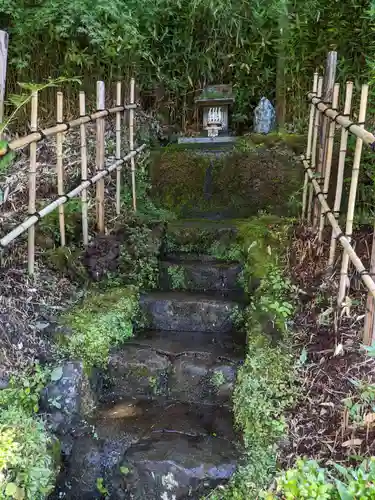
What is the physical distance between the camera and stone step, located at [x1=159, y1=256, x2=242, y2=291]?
14.9 ft

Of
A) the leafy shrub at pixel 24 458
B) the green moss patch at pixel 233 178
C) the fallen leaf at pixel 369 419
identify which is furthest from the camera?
the green moss patch at pixel 233 178

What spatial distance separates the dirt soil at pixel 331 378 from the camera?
2672 mm

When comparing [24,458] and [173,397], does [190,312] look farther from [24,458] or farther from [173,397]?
[24,458]

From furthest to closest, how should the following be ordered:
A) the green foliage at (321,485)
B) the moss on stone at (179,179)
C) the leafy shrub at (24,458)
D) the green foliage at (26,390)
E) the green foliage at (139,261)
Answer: the moss on stone at (179,179)
the green foliage at (139,261)
the green foliage at (26,390)
the leafy shrub at (24,458)
the green foliage at (321,485)

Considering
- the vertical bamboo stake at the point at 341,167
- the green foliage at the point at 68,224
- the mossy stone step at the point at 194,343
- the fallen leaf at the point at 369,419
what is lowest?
the mossy stone step at the point at 194,343

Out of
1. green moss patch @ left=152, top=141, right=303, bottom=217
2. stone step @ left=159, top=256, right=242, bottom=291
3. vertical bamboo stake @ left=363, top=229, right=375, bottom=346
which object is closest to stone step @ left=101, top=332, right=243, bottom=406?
stone step @ left=159, top=256, right=242, bottom=291

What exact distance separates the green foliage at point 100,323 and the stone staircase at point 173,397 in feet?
0.40

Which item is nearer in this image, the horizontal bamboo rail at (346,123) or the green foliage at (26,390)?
the horizontal bamboo rail at (346,123)

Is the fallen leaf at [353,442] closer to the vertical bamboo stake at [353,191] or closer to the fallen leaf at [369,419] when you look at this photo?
the fallen leaf at [369,419]

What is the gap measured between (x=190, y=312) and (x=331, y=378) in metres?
1.51

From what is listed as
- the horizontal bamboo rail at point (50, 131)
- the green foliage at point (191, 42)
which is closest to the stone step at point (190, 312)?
the horizontal bamboo rail at point (50, 131)

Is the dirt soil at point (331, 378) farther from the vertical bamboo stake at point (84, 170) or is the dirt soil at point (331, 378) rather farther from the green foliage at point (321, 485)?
the vertical bamboo stake at point (84, 170)

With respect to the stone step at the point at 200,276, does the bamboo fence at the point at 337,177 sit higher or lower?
higher

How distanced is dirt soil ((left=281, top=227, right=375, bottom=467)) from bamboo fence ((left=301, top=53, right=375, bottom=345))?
138 mm
